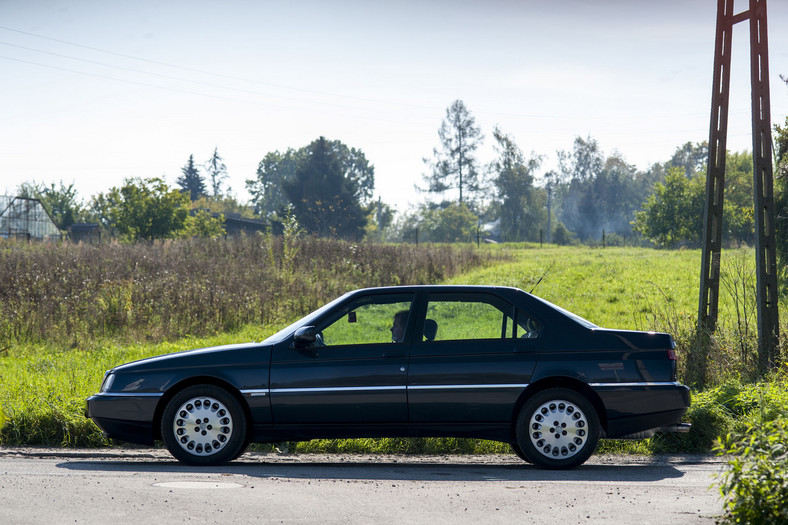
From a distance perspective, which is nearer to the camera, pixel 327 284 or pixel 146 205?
pixel 327 284

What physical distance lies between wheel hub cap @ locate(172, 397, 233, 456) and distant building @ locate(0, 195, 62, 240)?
179 ft

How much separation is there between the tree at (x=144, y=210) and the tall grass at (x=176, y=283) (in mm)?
13862

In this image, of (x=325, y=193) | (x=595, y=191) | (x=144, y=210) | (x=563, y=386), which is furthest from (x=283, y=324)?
(x=595, y=191)

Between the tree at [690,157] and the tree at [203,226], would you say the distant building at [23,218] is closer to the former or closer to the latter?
the tree at [203,226]

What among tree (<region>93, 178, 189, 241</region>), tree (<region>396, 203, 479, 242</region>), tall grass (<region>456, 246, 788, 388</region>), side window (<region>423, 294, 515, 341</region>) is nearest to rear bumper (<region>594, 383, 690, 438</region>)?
side window (<region>423, 294, 515, 341</region>)

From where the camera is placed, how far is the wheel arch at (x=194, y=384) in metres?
7.81

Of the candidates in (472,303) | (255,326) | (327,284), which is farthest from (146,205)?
(472,303)

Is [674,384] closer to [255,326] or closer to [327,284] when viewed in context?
[255,326]

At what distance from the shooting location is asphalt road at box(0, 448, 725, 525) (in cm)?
568

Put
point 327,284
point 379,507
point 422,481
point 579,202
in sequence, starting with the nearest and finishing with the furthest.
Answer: point 379,507
point 422,481
point 327,284
point 579,202

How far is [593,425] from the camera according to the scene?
24.9 ft

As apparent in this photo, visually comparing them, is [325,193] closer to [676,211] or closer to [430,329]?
[676,211]

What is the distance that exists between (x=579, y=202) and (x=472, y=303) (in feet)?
351

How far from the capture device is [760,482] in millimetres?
4773
